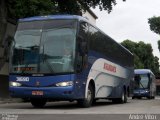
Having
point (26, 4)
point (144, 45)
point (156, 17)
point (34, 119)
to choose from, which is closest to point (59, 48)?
point (34, 119)

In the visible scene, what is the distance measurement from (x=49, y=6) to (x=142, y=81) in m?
20.9

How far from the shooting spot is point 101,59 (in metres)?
21.7

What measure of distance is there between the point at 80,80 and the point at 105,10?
50.8 feet

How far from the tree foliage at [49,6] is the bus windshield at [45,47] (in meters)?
9.45

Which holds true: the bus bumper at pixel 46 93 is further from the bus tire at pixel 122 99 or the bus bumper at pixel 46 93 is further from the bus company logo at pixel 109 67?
the bus tire at pixel 122 99

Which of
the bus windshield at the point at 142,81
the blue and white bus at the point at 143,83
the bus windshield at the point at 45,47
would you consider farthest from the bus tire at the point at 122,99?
the bus windshield at the point at 142,81

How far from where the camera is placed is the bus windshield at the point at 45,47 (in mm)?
17703

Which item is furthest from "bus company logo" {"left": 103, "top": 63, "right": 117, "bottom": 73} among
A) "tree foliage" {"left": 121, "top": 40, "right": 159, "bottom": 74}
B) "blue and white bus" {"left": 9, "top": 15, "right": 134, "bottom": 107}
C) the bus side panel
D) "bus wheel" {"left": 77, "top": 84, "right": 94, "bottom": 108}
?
Answer: "tree foliage" {"left": 121, "top": 40, "right": 159, "bottom": 74}

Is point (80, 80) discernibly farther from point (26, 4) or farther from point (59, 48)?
point (26, 4)

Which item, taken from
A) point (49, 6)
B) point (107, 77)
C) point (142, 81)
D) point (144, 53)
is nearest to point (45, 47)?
point (107, 77)

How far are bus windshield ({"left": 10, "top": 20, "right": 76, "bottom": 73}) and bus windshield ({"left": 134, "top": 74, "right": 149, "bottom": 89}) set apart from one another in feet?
96.4

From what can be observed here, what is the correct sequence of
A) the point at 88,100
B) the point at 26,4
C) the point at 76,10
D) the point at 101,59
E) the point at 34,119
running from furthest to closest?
the point at 76,10, the point at 26,4, the point at 101,59, the point at 88,100, the point at 34,119

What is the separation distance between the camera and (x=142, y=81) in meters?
47.3

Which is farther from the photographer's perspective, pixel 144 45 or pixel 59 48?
pixel 144 45
